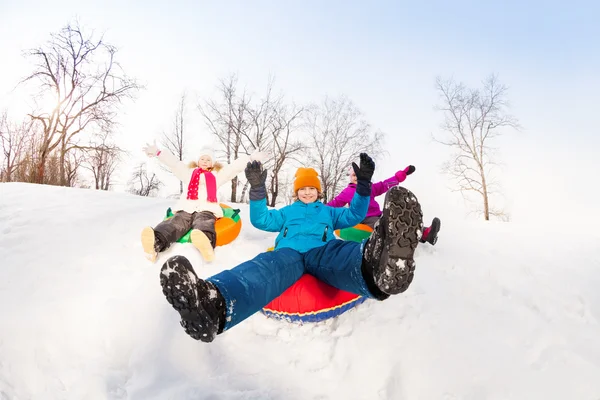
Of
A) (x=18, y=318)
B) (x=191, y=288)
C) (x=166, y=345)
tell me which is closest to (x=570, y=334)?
(x=191, y=288)

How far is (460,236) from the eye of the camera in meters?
5.45

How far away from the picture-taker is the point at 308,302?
2344mm

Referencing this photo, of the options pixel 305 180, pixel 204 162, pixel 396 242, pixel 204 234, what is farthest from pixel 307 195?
pixel 204 162

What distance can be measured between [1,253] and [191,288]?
3.21 metres

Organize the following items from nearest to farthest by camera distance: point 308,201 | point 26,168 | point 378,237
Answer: point 378,237 → point 308,201 → point 26,168

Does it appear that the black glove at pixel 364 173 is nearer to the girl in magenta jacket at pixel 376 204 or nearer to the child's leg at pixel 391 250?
the child's leg at pixel 391 250

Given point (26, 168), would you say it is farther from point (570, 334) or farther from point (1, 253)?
point (570, 334)

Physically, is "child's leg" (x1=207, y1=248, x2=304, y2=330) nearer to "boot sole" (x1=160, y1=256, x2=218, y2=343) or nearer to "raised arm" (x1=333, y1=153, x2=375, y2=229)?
"boot sole" (x1=160, y1=256, x2=218, y2=343)

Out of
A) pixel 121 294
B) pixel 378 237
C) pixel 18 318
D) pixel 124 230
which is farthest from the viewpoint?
pixel 124 230

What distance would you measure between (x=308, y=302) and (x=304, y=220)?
69 centimetres

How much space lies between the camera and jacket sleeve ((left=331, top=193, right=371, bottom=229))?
2748 mm

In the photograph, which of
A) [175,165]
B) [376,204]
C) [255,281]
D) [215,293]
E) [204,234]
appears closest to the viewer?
[215,293]

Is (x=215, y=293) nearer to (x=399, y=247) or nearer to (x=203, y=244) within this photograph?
(x=399, y=247)

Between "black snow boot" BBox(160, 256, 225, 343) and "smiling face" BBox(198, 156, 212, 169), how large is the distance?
2776 mm
